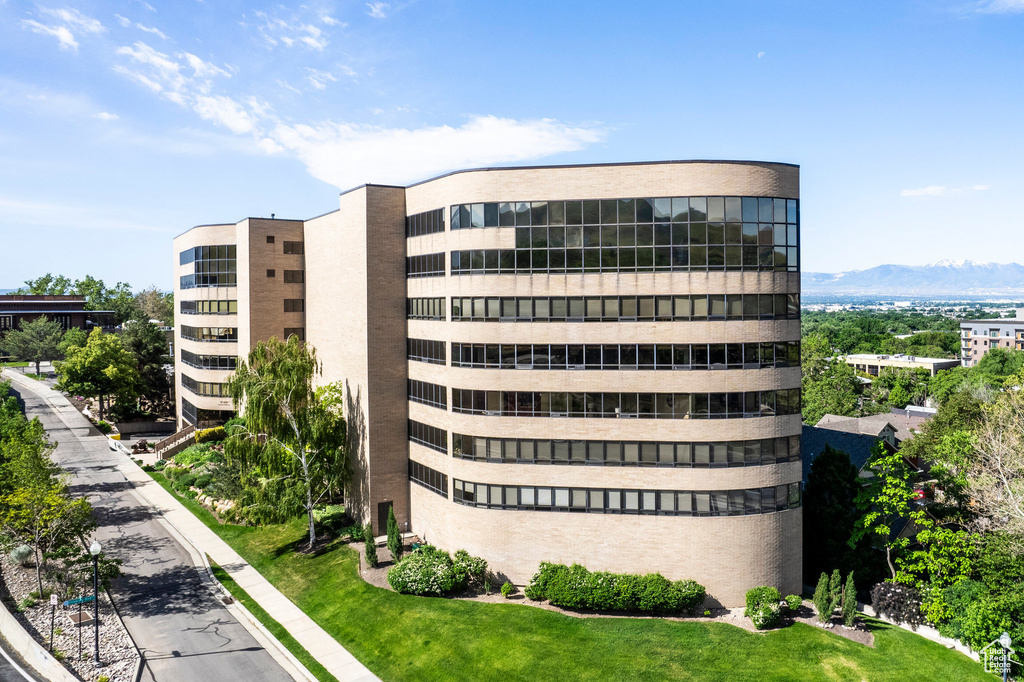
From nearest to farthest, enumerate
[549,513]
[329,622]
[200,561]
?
[329,622]
[549,513]
[200,561]

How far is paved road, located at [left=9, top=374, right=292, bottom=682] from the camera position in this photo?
2758 cm

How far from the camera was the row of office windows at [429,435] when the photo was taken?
37.5 m

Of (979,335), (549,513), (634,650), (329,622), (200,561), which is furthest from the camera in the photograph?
(979,335)

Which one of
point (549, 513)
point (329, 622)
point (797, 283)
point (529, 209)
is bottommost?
point (329, 622)

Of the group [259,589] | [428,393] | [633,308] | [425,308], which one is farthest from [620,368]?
[259,589]

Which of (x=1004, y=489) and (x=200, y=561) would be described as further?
(x=200, y=561)

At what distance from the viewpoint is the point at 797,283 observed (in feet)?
112

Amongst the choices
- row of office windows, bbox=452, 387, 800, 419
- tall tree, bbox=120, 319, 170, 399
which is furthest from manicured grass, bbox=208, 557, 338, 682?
tall tree, bbox=120, 319, 170, 399

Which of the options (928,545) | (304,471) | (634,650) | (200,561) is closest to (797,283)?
(928,545)

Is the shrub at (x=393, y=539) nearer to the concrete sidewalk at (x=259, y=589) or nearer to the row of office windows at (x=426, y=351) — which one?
the concrete sidewalk at (x=259, y=589)

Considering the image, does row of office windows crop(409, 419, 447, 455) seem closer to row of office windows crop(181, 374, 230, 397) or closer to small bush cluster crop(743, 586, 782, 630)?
small bush cluster crop(743, 586, 782, 630)

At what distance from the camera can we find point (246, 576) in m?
36.8

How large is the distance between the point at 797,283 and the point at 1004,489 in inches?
580

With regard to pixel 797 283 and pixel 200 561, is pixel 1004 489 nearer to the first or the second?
pixel 797 283
